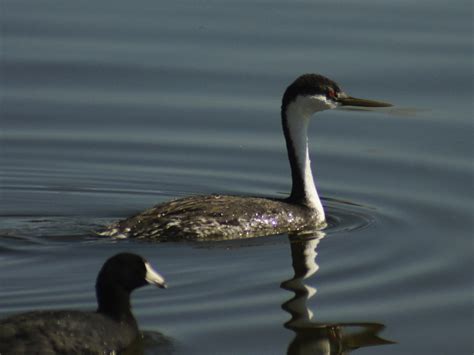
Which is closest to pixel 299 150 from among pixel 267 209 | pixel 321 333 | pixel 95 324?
pixel 267 209

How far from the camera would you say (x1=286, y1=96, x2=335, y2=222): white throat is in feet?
47.7

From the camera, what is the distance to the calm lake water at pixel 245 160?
450 inches

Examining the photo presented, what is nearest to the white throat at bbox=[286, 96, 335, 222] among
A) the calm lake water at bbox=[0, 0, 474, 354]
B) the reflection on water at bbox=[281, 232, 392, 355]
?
the calm lake water at bbox=[0, 0, 474, 354]

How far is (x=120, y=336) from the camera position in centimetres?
1047

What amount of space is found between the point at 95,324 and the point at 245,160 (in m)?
5.31

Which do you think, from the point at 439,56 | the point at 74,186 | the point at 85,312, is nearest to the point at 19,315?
the point at 85,312

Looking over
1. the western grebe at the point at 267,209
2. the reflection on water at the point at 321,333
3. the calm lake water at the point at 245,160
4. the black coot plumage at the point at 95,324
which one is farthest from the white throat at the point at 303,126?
the black coot plumage at the point at 95,324

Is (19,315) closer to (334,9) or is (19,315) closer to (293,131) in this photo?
(293,131)

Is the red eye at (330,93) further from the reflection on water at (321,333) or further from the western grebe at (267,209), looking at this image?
the reflection on water at (321,333)

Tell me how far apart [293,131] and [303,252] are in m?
1.83

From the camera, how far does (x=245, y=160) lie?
610 inches

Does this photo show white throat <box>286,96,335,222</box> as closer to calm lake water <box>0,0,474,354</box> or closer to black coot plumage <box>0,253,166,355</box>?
calm lake water <box>0,0,474,354</box>

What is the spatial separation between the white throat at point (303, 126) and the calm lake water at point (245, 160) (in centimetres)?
42

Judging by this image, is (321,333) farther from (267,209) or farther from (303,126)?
(303,126)
